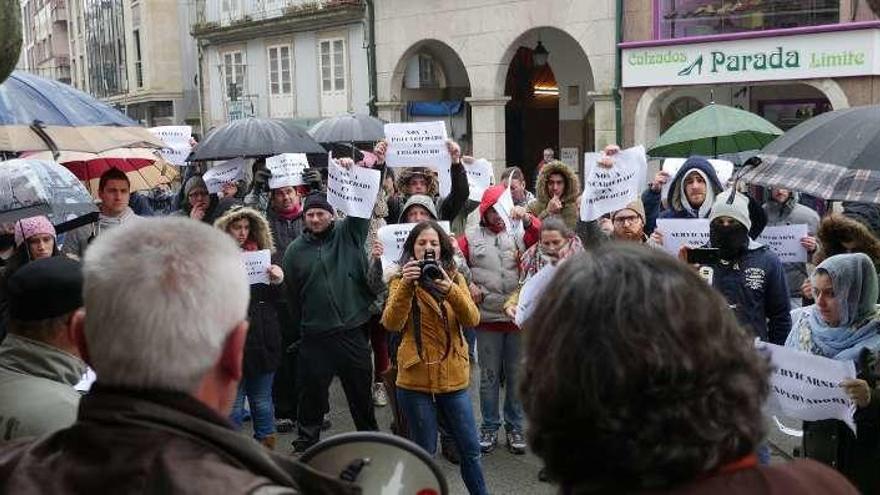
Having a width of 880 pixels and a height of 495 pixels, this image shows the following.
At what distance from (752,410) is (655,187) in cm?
659

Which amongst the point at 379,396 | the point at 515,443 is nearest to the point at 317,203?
the point at 515,443

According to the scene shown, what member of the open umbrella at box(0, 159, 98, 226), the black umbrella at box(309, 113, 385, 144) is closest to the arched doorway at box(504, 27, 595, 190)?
the black umbrella at box(309, 113, 385, 144)

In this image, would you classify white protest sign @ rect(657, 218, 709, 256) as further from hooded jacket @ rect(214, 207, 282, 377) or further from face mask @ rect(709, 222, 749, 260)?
hooded jacket @ rect(214, 207, 282, 377)

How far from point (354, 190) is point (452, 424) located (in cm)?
174

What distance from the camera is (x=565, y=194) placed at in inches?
289

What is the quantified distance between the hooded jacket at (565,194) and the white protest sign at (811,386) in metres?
3.41

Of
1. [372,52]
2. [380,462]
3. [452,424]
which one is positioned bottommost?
[452,424]

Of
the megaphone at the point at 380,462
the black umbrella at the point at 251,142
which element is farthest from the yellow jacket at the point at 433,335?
the black umbrella at the point at 251,142

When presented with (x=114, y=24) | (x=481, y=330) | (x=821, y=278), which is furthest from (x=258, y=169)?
(x=114, y=24)

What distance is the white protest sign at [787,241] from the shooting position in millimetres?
6223

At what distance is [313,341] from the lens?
5.95 meters

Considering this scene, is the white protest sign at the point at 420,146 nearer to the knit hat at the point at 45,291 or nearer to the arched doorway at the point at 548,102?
the knit hat at the point at 45,291

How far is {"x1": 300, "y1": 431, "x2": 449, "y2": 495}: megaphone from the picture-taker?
1.91 metres

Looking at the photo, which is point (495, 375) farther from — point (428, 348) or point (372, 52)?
point (372, 52)
